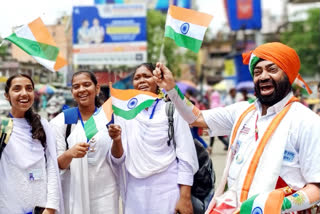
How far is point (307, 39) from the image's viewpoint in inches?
1929

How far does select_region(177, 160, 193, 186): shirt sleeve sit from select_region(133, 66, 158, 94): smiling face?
62 centimetres

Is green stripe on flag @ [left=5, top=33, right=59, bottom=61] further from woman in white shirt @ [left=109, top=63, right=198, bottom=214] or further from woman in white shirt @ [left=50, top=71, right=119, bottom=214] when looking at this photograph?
woman in white shirt @ [left=109, top=63, right=198, bottom=214]

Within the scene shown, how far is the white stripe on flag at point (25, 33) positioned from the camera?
3.71 meters

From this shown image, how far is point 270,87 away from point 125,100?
1.15 metres

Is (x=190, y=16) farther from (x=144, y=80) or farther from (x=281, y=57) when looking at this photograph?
(x=281, y=57)

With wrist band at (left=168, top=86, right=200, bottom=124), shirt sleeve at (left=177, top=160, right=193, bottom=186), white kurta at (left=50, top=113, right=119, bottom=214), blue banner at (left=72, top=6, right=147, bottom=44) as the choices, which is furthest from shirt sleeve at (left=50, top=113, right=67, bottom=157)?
blue banner at (left=72, top=6, right=147, bottom=44)

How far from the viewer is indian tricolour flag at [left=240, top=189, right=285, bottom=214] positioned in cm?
236

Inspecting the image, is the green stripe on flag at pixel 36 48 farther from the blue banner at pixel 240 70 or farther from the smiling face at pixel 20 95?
the blue banner at pixel 240 70

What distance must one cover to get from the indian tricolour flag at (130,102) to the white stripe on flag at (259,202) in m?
1.25

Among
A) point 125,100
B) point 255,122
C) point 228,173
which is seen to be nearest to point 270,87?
point 255,122

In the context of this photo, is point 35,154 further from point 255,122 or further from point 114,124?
point 255,122

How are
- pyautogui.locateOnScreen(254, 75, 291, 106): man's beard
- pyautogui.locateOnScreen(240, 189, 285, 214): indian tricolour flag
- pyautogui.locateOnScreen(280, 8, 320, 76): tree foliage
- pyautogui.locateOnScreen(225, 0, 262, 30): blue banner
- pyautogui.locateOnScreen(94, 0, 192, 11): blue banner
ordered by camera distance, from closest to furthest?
pyautogui.locateOnScreen(240, 189, 285, 214): indian tricolour flag
pyautogui.locateOnScreen(254, 75, 291, 106): man's beard
pyautogui.locateOnScreen(225, 0, 262, 30): blue banner
pyautogui.locateOnScreen(94, 0, 192, 11): blue banner
pyautogui.locateOnScreen(280, 8, 320, 76): tree foliage

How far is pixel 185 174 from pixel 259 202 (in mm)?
1139

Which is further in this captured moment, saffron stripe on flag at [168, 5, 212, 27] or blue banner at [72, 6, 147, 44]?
blue banner at [72, 6, 147, 44]
